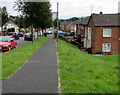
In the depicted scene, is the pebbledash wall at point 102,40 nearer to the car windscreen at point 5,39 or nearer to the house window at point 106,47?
the house window at point 106,47

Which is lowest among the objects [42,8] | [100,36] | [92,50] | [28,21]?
[92,50]

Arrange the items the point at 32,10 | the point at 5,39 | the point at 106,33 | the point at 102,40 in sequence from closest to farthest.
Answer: the point at 5,39, the point at 32,10, the point at 102,40, the point at 106,33

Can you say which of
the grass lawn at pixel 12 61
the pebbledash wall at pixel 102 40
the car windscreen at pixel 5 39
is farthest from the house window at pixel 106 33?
the grass lawn at pixel 12 61

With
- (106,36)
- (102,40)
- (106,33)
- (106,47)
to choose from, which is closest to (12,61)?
(102,40)

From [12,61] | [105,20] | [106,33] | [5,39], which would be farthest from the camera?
[105,20]

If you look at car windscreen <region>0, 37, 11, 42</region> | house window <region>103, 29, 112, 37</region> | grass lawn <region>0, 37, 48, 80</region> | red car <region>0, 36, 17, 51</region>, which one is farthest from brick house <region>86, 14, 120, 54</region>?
grass lawn <region>0, 37, 48, 80</region>

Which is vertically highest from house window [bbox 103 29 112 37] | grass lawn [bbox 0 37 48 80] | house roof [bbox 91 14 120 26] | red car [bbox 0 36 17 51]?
house roof [bbox 91 14 120 26]

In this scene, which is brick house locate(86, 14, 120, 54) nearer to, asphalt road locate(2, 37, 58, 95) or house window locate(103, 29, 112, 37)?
house window locate(103, 29, 112, 37)

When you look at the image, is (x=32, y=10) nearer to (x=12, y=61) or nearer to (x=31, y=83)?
(x=12, y=61)

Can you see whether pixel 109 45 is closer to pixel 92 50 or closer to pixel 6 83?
pixel 92 50

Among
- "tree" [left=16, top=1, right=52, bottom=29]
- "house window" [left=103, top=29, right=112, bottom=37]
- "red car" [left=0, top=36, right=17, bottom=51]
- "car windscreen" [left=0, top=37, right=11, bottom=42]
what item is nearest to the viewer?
"red car" [left=0, top=36, right=17, bottom=51]

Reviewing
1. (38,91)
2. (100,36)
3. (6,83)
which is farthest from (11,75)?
(100,36)

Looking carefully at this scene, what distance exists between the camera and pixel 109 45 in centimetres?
3372

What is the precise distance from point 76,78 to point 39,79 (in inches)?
54.7
